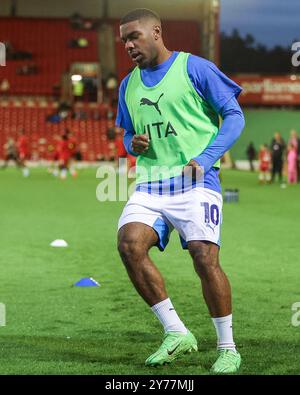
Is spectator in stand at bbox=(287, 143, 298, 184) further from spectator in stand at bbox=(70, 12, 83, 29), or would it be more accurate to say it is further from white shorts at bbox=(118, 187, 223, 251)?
white shorts at bbox=(118, 187, 223, 251)

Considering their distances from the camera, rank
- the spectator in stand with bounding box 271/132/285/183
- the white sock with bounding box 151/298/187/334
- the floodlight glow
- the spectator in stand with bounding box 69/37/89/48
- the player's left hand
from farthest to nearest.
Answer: the spectator in stand with bounding box 69/37/89/48
the floodlight glow
the spectator in stand with bounding box 271/132/285/183
the white sock with bounding box 151/298/187/334
the player's left hand

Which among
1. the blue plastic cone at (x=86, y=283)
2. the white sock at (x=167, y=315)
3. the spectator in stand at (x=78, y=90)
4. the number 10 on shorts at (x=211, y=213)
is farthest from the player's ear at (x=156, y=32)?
the spectator in stand at (x=78, y=90)

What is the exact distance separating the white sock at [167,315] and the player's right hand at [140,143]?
1032 mm

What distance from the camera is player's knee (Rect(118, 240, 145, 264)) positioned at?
20.4 ft

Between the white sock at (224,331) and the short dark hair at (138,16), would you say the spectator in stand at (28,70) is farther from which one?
the white sock at (224,331)

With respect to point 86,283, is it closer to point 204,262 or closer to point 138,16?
point 204,262

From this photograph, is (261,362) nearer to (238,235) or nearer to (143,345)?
(143,345)

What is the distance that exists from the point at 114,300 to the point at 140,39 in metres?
3.73

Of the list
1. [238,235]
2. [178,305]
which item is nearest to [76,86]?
[238,235]

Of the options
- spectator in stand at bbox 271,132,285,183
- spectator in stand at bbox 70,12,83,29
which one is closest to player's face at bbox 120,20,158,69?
spectator in stand at bbox 271,132,285,183

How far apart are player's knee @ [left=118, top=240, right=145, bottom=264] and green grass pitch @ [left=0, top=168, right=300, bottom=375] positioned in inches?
28.2

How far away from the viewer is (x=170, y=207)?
628 cm

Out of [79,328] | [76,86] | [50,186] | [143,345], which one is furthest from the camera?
[76,86]

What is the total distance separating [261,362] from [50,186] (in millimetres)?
25194
